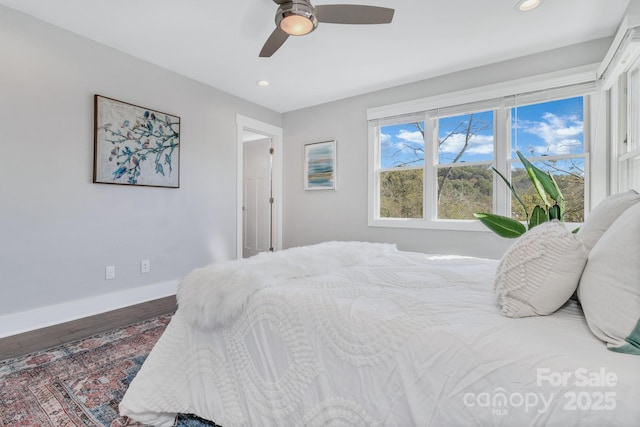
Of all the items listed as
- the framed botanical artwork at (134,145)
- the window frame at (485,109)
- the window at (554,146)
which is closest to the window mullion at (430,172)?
the window frame at (485,109)

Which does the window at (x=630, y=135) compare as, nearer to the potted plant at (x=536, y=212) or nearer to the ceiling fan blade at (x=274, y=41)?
the potted plant at (x=536, y=212)

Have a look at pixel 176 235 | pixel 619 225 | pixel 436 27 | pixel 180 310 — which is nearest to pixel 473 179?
pixel 436 27

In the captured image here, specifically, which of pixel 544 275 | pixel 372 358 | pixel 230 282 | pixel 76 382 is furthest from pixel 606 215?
pixel 76 382

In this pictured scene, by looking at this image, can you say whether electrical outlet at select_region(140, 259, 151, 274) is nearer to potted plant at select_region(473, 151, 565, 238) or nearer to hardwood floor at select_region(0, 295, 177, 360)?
hardwood floor at select_region(0, 295, 177, 360)

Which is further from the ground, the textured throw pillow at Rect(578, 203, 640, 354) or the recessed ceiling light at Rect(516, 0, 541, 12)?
the recessed ceiling light at Rect(516, 0, 541, 12)

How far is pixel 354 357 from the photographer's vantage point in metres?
1.00

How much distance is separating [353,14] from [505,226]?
195cm

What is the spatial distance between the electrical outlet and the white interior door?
201 centimetres

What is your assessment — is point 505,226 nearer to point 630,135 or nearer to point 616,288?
point 630,135

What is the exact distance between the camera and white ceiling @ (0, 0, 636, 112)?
235 centimetres

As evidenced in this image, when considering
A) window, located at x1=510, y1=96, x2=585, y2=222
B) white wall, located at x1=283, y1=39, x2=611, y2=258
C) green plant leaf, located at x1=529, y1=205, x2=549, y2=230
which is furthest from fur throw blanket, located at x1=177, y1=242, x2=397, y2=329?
window, located at x1=510, y1=96, x2=585, y2=222

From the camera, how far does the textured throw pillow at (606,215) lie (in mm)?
1115

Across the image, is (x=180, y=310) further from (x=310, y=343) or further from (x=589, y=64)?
(x=589, y=64)

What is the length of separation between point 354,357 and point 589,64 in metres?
3.43
